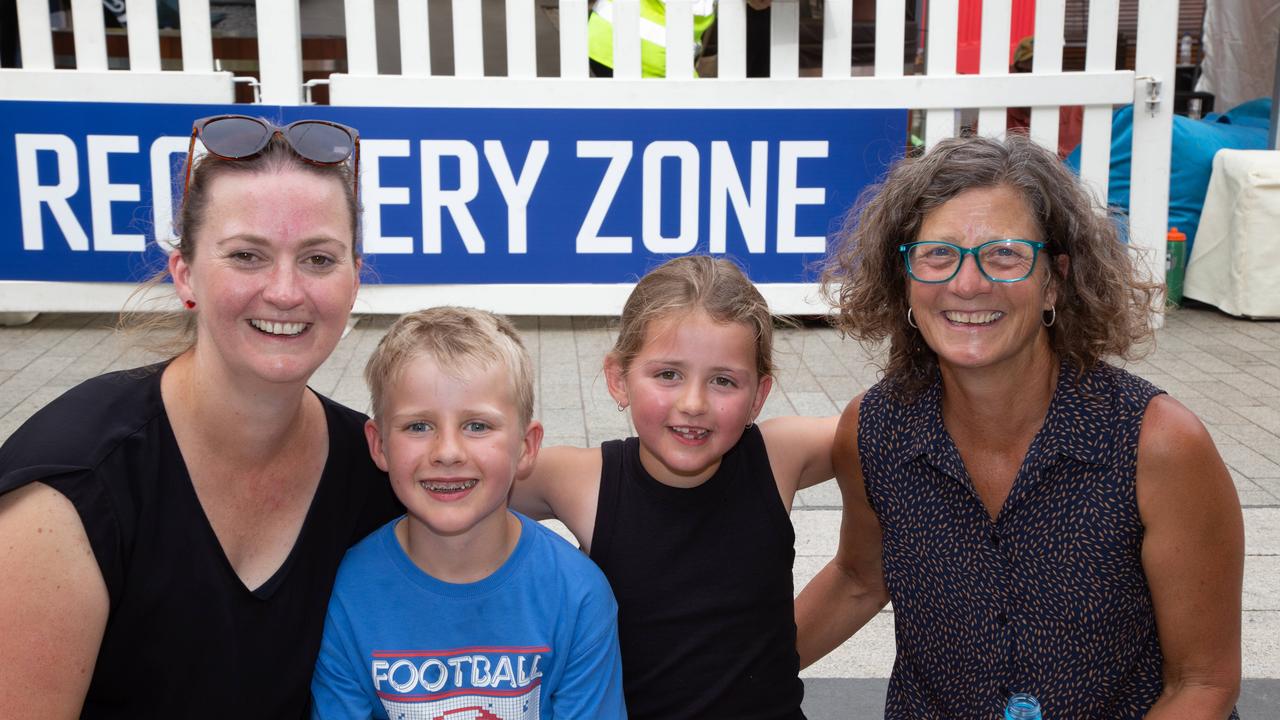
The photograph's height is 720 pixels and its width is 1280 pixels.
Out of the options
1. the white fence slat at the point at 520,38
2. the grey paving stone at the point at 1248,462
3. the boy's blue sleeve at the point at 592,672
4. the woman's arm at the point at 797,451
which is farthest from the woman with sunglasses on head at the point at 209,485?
the white fence slat at the point at 520,38

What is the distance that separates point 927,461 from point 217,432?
3.87ft

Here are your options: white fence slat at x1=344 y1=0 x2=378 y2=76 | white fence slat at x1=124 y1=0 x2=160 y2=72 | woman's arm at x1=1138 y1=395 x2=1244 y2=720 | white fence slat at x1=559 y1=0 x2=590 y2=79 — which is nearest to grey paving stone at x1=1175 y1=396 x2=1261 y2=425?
white fence slat at x1=559 y1=0 x2=590 y2=79

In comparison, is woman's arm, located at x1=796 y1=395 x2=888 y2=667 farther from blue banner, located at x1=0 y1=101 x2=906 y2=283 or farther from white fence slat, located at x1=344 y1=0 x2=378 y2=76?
white fence slat, located at x1=344 y1=0 x2=378 y2=76

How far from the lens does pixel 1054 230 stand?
2059mm

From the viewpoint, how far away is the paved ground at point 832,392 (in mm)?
3223

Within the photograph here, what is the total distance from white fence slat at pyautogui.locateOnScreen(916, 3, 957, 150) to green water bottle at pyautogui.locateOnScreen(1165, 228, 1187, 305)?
1856 mm

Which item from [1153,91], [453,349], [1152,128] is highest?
[1153,91]

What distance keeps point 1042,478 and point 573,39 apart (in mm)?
4718

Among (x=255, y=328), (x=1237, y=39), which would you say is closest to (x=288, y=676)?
(x=255, y=328)

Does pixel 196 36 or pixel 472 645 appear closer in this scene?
pixel 472 645

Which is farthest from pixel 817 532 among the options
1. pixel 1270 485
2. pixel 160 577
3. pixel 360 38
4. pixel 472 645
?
pixel 360 38

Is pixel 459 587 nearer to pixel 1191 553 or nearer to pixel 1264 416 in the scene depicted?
pixel 1191 553

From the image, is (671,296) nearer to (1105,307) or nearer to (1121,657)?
(1105,307)

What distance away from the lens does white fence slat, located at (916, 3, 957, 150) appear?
6289mm
